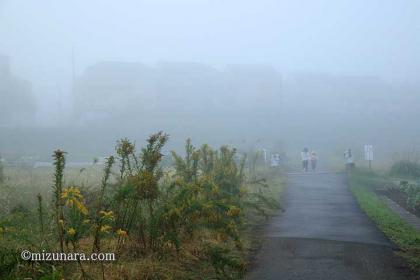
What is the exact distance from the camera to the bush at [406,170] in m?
27.7

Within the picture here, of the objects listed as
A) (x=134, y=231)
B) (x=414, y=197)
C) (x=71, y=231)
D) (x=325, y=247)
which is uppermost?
(x=71, y=231)

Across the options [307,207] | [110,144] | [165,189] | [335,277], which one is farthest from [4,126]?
[335,277]

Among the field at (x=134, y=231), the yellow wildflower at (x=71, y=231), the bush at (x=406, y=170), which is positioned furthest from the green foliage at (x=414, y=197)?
the yellow wildflower at (x=71, y=231)

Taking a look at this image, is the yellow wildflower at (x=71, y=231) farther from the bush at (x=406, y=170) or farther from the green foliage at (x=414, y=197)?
the bush at (x=406, y=170)

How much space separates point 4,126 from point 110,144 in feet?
33.6

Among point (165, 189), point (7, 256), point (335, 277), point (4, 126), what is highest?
point (4, 126)

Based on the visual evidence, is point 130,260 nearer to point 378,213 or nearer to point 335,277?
point 335,277

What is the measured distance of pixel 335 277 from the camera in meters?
7.43

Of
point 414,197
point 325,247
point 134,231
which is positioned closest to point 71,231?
point 134,231

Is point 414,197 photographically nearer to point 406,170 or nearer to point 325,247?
point 325,247

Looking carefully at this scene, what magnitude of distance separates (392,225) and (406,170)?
17266 mm

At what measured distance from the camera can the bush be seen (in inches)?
1092

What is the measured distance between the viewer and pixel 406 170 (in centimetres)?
2809

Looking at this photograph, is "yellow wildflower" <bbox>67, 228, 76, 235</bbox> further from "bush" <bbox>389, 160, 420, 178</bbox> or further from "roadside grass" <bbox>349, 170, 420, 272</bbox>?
"bush" <bbox>389, 160, 420, 178</bbox>
